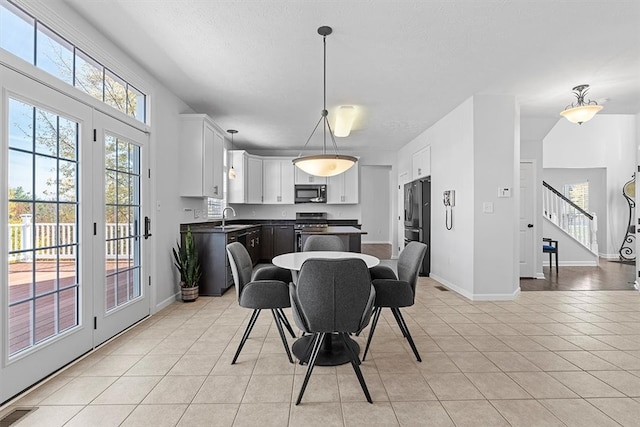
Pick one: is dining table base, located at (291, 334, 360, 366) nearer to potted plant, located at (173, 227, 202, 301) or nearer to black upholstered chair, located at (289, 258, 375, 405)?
black upholstered chair, located at (289, 258, 375, 405)

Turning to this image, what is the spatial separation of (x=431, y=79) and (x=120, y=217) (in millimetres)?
3456

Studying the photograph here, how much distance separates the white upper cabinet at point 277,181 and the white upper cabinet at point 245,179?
139 millimetres

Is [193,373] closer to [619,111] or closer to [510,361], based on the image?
[510,361]

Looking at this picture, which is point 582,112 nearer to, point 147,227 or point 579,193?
point 147,227

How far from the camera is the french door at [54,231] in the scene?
190cm

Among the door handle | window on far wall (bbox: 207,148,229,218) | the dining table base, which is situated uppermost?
window on far wall (bbox: 207,148,229,218)

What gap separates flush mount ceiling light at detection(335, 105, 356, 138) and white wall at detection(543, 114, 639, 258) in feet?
19.5

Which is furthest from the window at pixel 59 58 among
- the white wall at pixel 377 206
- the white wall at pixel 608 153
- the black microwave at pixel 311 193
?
the white wall at pixel 608 153

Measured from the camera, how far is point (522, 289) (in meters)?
4.65

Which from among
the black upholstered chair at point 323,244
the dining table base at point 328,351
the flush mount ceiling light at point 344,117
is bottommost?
the dining table base at point 328,351

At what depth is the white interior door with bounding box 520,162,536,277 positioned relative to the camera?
17.5ft

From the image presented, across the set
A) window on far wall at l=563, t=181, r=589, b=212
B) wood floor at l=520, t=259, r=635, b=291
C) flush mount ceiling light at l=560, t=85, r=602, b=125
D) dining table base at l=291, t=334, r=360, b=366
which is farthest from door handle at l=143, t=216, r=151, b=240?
window on far wall at l=563, t=181, r=589, b=212

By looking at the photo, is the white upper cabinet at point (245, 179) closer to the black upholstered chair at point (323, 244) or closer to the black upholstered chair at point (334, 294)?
the black upholstered chair at point (323, 244)

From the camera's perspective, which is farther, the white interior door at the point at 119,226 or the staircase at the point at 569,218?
the staircase at the point at 569,218
